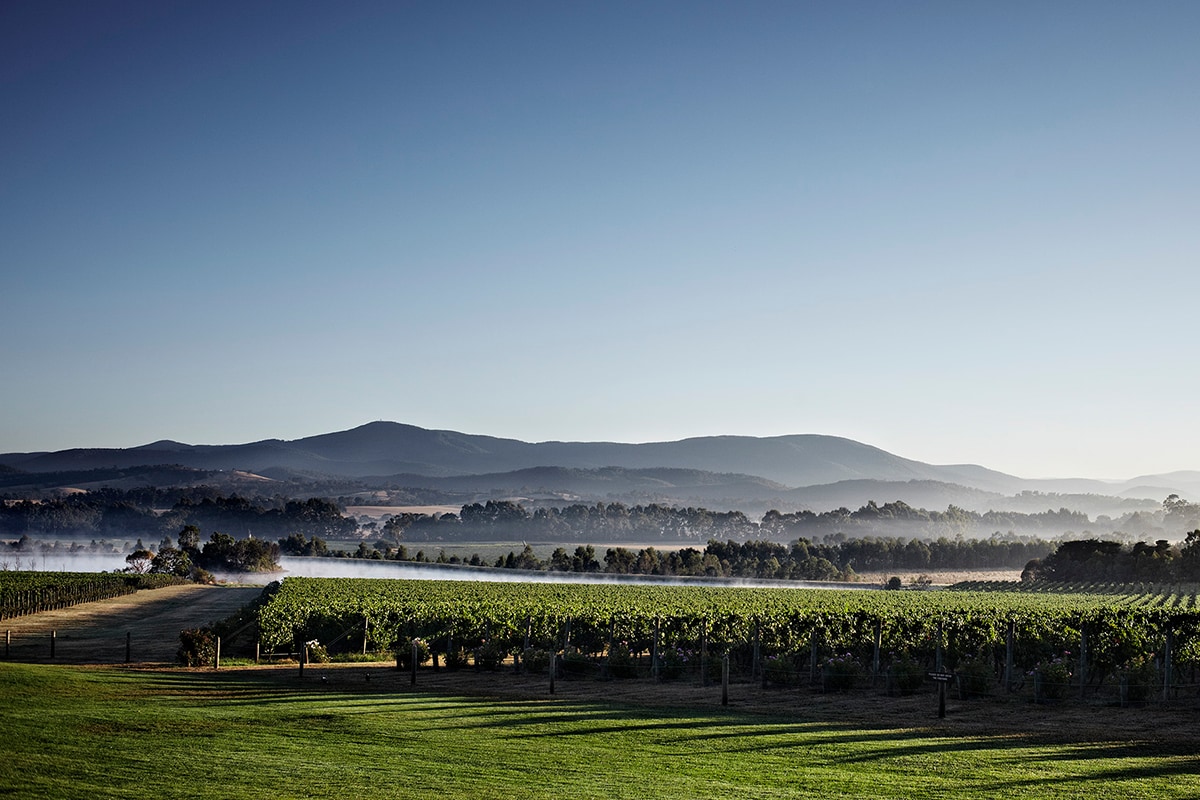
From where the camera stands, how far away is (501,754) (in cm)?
1917

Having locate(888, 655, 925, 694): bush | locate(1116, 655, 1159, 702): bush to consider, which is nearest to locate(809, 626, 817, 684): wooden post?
locate(888, 655, 925, 694): bush

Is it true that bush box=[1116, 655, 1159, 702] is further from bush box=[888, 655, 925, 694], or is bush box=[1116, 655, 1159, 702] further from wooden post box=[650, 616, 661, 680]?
wooden post box=[650, 616, 661, 680]

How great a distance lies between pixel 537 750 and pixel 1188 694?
2150cm

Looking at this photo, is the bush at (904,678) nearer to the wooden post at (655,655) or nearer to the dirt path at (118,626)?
the wooden post at (655,655)

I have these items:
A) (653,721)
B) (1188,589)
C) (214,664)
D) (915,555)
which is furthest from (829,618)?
(915,555)

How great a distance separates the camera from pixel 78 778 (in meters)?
15.2

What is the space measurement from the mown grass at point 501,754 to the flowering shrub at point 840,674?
7968 millimetres

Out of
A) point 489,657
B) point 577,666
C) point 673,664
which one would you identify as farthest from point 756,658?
point 489,657

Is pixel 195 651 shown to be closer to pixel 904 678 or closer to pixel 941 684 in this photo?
pixel 904 678

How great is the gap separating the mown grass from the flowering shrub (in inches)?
314

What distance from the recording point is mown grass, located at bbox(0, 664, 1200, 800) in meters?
15.9

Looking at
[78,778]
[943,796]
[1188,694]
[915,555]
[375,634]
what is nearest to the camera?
[78,778]

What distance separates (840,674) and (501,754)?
1708 centimetres

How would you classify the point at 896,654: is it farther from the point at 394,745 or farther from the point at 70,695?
the point at 70,695
